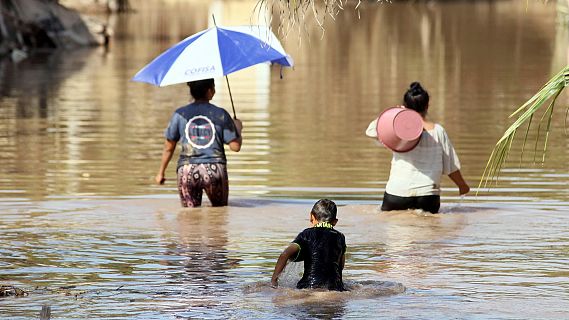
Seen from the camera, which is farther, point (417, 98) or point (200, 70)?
point (200, 70)

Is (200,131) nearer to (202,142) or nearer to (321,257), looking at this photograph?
(202,142)

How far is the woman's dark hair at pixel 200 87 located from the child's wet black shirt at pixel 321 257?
4.62 meters

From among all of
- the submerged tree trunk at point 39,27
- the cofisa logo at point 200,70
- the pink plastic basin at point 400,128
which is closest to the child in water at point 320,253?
the pink plastic basin at point 400,128

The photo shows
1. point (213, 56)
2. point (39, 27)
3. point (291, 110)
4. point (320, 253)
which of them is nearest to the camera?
point (320, 253)

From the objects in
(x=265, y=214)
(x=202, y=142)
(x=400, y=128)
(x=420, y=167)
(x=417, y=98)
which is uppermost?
(x=417, y=98)

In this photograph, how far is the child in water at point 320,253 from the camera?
29.4 feet

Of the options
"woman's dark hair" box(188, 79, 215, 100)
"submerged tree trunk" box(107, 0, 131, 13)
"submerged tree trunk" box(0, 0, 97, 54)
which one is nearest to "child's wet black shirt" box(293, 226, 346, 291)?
"woman's dark hair" box(188, 79, 215, 100)

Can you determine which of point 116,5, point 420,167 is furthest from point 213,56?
point 116,5

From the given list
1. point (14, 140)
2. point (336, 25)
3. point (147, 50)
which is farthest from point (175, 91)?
point (336, 25)

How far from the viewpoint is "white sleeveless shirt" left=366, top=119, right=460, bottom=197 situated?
12992 millimetres

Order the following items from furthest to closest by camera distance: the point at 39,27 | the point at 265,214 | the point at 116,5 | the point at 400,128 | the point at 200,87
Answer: the point at 116,5, the point at 39,27, the point at 200,87, the point at 265,214, the point at 400,128

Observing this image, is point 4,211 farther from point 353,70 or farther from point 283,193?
point 353,70

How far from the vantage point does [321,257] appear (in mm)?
8969

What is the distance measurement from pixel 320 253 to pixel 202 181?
4536 mm
